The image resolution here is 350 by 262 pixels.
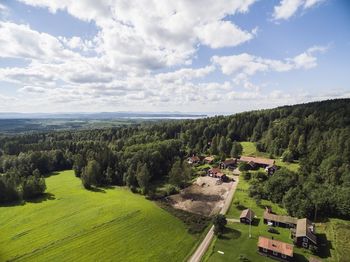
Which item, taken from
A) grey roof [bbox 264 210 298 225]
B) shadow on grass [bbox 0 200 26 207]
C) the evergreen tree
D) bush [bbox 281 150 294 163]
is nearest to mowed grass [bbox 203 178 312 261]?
A: grey roof [bbox 264 210 298 225]

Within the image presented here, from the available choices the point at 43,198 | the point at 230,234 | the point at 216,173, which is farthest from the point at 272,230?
the point at 43,198

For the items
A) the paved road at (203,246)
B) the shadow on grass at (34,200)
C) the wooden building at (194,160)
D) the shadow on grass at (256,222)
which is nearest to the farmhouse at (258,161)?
the wooden building at (194,160)

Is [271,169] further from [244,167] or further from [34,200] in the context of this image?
[34,200]

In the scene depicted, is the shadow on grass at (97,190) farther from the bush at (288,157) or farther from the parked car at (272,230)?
the bush at (288,157)

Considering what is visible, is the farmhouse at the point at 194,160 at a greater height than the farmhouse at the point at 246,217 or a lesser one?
greater

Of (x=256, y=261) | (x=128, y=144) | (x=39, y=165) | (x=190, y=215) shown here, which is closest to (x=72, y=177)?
(x=39, y=165)

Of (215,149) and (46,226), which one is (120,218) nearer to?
(46,226)
